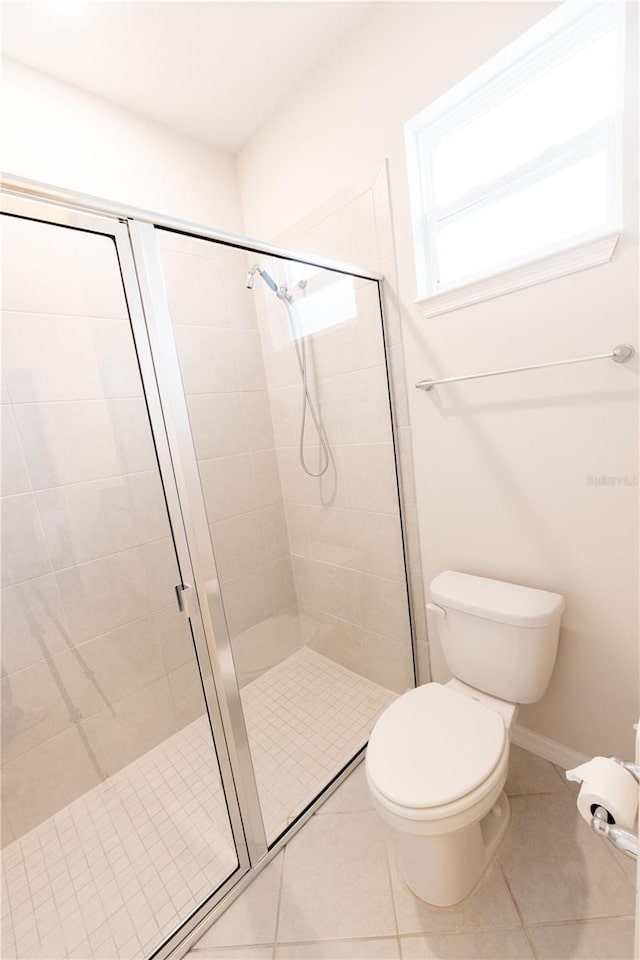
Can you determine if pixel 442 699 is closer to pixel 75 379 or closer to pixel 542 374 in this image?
pixel 542 374

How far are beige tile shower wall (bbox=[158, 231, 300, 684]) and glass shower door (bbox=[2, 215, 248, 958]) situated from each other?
6.4 inches

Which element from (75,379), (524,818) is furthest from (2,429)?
(524,818)

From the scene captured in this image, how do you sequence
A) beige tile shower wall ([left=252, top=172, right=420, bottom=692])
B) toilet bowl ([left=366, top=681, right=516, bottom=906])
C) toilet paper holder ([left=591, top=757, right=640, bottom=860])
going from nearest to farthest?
toilet paper holder ([left=591, top=757, right=640, bottom=860])
toilet bowl ([left=366, top=681, right=516, bottom=906])
beige tile shower wall ([left=252, top=172, right=420, bottom=692])

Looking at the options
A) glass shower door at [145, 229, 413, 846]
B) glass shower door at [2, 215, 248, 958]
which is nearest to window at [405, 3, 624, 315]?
glass shower door at [145, 229, 413, 846]

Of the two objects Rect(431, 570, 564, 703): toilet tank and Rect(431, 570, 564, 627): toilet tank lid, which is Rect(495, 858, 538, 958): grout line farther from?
Rect(431, 570, 564, 627): toilet tank lid

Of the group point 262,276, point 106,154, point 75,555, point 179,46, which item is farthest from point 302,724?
point 179,46

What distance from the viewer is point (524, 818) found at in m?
1.28

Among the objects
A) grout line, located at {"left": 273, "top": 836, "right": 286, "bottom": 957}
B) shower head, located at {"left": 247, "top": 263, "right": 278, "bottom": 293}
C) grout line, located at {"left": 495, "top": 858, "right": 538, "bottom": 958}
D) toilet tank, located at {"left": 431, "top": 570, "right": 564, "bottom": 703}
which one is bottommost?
grout line, located at {"left": 273, "top": 836, "right": 286, "bottom": 957}

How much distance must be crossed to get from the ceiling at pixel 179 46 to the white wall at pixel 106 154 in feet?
0.18

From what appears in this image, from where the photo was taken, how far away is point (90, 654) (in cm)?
147

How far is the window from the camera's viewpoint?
1079 mm

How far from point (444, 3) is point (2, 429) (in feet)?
6.06

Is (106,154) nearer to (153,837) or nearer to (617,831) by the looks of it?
(617,831)

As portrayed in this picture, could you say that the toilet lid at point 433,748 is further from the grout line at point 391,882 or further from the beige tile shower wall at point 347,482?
the beige tile shower wall at point 347,482
